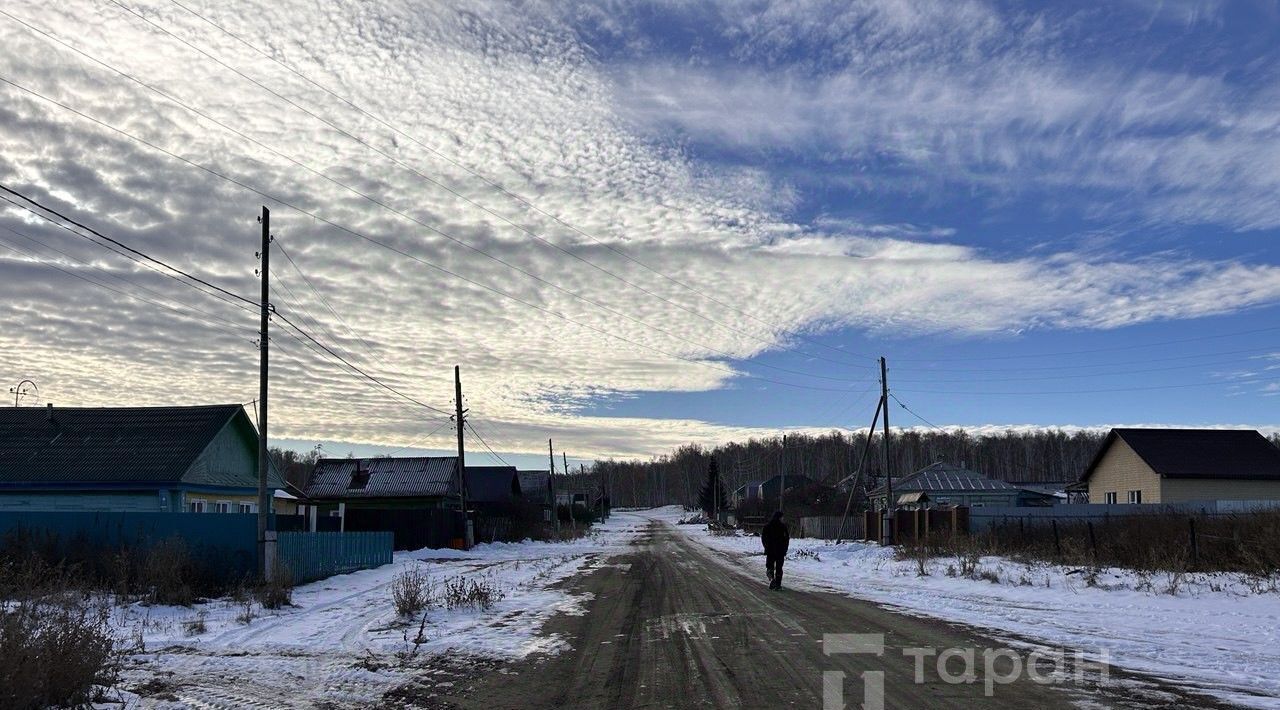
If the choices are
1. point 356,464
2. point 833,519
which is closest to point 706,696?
point 833,519

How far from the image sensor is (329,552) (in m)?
23.7

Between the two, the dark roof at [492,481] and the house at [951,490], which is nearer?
the house at [951,490]

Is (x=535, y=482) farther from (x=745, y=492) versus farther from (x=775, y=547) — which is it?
(x=775, y=547)

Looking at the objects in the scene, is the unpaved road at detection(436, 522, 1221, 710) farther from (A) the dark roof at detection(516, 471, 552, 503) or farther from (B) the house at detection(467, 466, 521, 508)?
(A) the dark roof at detection(516, 471, 552, 503)

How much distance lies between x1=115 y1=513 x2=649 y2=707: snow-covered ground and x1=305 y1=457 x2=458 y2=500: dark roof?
36.8 m

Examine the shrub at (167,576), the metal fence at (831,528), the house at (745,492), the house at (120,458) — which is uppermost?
the house at (120,458)

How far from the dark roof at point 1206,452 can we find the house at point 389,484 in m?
37.5

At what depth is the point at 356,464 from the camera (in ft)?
196

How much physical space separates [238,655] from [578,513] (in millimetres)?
75588

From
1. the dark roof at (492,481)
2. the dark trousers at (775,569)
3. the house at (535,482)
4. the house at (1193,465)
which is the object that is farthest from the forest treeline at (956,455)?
the dark trousers at (775,569)

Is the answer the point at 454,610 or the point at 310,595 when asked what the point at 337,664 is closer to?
the point at 454,610

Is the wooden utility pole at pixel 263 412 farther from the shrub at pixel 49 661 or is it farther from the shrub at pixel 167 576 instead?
the shrub at pixel 49 661

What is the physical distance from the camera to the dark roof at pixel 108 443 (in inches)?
1062

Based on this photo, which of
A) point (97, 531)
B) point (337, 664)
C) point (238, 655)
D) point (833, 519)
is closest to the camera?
point (337, 664)
